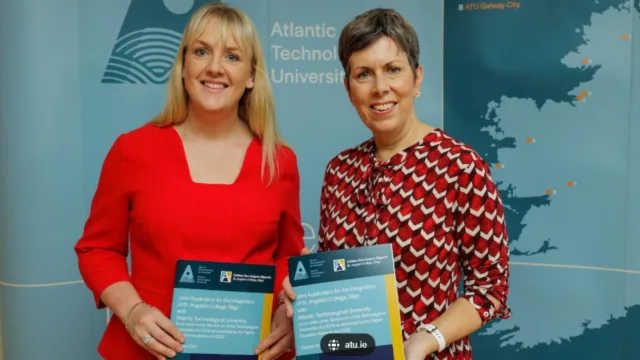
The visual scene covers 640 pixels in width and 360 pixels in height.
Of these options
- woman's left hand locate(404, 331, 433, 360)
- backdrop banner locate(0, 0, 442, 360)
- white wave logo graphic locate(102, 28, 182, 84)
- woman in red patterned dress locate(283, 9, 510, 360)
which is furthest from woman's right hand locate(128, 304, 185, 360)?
white wave logo graphic locate(102, 28, 182, 84)

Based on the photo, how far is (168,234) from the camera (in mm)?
1919

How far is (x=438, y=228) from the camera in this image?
171 cm

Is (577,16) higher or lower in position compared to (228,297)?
higher

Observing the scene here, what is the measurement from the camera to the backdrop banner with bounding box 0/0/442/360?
309 cm

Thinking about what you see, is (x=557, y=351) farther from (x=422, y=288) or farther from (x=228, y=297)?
(x=228, y=297)

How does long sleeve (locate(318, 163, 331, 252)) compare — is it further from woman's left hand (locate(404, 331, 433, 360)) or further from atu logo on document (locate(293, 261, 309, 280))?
woman's left hand (locate(404, 331, 433, 360))

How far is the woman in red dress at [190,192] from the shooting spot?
1.93m

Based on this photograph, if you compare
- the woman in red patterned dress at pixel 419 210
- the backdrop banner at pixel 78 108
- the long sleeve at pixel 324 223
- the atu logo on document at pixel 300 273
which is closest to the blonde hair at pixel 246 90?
the long sleeve at pixel 324 223

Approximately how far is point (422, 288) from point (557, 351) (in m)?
2.13

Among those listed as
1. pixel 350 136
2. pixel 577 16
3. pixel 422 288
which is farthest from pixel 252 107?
pixel 577 16

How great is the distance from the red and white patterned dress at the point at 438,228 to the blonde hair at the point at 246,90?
1.49 ft

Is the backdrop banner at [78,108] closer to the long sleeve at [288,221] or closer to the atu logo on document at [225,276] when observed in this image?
the long sleeve at [288,221]

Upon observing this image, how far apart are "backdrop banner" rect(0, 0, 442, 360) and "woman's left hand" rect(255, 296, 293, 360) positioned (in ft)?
5.33

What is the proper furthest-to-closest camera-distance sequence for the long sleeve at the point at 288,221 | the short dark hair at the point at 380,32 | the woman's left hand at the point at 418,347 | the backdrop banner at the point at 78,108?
the backdrop banner at the point at 78,108
the long sleeve at the point at 288,221
the short dark hair at the point at 380,32
the woman's left hand at the point at 418,347
